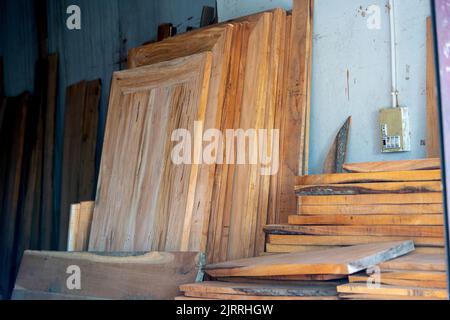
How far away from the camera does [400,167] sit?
12.3 feet

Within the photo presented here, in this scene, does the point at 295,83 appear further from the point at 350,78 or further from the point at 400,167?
the point at 400,167

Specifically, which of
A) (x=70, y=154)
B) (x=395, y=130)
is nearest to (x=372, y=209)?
(x=395, y=130)

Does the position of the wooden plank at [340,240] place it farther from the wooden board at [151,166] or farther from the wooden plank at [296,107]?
the wooden board at [151,166]

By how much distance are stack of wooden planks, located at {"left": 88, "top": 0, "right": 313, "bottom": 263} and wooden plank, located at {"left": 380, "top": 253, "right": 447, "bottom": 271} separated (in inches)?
41.9

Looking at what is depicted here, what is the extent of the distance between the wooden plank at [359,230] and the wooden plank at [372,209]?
0.09 m

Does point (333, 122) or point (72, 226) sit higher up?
point (333, 122)

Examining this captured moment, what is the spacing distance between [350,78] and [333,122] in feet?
0.97

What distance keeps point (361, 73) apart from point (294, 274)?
5.14 feet

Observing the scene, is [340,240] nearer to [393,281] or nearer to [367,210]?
[367,210]

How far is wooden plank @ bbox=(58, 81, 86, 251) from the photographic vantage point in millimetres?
6246

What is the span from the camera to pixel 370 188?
380 centimetres

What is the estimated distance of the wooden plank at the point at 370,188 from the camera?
3.66 metres
